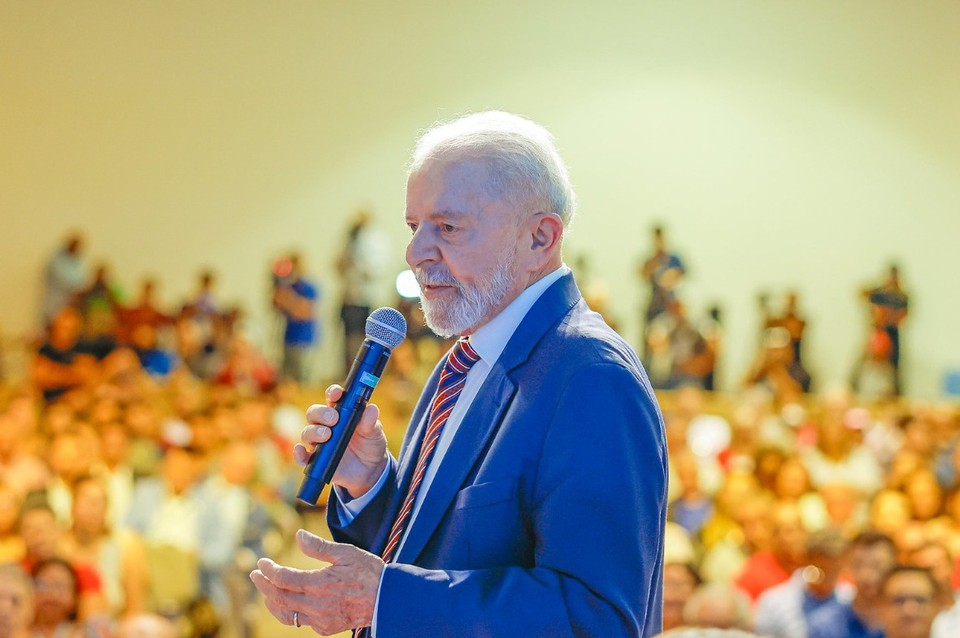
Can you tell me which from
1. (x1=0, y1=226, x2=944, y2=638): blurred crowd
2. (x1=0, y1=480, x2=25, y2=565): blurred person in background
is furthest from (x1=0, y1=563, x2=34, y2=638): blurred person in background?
(x1=0, y1=480, x2=25, y2=565): blurred person in background

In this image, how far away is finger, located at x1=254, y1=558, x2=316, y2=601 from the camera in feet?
4.56

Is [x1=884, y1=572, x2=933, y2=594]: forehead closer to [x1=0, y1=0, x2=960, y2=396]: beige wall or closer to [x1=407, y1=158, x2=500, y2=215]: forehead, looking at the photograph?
[x1=407, y1=158, x2=500, y2=215]: forehead

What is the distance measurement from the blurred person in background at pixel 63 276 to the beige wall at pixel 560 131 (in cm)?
79

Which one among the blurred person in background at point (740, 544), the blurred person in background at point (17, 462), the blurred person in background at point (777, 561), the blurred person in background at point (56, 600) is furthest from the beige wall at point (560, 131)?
the blurred person in background at point (56, 600)

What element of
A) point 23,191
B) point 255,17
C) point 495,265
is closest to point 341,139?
point 255,17

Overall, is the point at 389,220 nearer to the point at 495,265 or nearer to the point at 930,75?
the point at 930,75

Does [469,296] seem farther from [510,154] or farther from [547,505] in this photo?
[547,505]

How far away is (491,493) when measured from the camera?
1486 mm

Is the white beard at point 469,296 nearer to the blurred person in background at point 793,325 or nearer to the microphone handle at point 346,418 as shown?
the microphone handle at point 346,418

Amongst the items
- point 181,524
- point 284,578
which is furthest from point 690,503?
point 284,578

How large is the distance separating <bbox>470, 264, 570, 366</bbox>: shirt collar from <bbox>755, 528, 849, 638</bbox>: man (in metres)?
2.98

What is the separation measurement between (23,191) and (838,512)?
927cm

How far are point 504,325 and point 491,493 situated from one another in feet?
0.83

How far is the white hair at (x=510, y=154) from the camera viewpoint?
160cm
